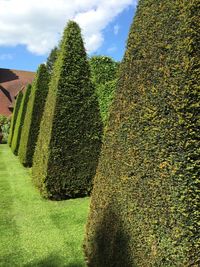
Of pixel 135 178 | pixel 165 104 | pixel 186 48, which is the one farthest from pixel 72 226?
pixel 186 48

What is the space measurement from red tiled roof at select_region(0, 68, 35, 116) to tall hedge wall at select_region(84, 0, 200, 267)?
48210 millimetres

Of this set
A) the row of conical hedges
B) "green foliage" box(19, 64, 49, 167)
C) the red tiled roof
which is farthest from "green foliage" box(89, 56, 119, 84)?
the red tiled roof

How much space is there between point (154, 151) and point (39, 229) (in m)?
4.49

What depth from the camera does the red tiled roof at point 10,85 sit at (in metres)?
52.6

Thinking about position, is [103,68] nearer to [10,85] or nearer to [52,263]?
[52,263]

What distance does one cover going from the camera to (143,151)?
4.54m

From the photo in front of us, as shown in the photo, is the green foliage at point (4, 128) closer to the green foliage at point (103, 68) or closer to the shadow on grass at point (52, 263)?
the green foliage at point (103, 68)

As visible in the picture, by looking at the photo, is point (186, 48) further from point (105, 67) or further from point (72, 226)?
point (105, 67)

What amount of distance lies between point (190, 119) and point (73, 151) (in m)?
6.95

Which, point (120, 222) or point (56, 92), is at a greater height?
point (56, 92)

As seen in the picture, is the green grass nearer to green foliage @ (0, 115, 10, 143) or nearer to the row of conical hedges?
the row of conical hedges

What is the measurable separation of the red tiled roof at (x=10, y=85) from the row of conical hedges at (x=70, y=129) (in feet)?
139

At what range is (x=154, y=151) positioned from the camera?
429cm

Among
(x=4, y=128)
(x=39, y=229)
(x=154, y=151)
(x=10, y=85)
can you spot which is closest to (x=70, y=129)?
(x=39, y=229)
